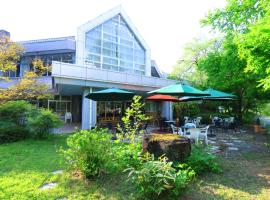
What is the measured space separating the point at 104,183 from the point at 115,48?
65.7 feet

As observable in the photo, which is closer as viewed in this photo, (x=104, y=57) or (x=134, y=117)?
(x=134, y=117)

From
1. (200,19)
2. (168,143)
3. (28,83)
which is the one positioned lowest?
(168,143)

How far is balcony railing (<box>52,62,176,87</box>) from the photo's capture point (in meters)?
12.9

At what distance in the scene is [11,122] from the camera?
1068 centimetres

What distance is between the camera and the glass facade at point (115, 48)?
2147 centimetres

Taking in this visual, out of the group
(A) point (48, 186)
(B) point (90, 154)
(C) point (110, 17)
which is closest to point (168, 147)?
(B) point (90, 154)

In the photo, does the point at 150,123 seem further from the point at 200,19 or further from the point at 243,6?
the point at 243,6

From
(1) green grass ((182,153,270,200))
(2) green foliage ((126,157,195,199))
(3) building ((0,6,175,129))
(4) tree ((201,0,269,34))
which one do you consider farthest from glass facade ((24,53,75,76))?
(2) green foliage ((126,157,195,199))

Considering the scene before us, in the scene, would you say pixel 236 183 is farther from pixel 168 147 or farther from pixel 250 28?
pixel 250 28

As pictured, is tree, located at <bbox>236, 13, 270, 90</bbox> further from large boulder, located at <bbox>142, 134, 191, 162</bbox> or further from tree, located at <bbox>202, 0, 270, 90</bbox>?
large boulder, located at <bbox>142, 134, 191, 162</bbox>

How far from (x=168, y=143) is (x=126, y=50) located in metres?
20.6

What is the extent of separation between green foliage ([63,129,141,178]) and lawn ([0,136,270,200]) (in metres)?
0.26

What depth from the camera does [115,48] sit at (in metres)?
23.4

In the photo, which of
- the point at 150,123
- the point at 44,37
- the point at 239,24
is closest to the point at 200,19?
the point at 239,24
